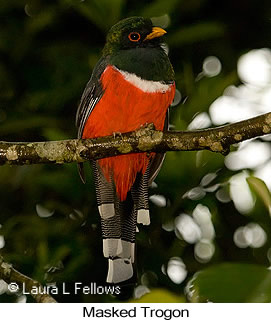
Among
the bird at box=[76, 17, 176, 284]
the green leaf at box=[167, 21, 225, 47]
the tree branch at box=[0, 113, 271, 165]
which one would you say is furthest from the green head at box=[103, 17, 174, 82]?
the tree branch at box=[0, 113, 271, 165]

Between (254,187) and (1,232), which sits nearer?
(254,187)

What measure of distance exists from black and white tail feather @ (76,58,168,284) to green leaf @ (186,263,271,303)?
1092 mm

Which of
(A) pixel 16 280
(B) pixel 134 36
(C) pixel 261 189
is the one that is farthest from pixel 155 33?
(A) pixel 16 280

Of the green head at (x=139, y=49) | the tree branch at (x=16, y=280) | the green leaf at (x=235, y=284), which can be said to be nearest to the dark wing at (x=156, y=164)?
the green head at (x=139, y=49)

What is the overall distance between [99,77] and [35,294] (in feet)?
3.13

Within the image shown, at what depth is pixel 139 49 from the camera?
2.80 metres

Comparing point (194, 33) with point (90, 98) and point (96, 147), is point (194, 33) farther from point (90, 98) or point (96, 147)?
point (96, 147)

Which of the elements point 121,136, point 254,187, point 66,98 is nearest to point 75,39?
point 66,98

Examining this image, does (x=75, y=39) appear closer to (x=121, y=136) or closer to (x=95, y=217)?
(x=95, y=217)

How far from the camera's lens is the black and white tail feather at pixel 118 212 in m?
2.72

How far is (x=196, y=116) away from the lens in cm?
290

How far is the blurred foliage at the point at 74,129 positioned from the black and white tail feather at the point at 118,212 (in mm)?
116

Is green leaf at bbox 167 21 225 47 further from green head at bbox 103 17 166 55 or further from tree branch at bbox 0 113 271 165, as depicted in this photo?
tree branch at bbox 0 113 271 165

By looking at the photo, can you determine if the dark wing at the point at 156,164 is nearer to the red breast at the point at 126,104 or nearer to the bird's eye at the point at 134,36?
the red breast at the point at 126,104
